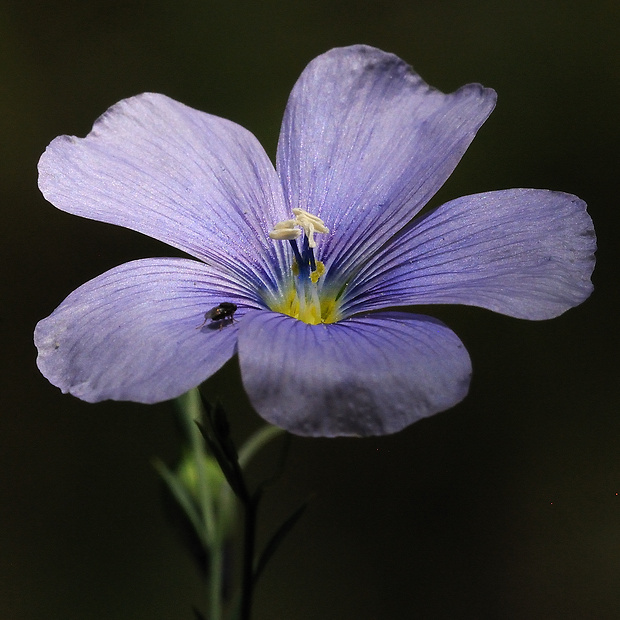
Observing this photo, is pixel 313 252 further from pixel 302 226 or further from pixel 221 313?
pixel 221 313

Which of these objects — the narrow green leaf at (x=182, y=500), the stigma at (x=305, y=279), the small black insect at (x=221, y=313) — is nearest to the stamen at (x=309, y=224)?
the stigma at (x=305, y=279)

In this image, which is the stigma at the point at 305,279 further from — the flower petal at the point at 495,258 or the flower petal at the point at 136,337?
the flower petal at the point at 136,337

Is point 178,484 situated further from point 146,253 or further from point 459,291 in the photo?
point 146,253

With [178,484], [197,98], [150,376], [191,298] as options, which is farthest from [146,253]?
[150,376]

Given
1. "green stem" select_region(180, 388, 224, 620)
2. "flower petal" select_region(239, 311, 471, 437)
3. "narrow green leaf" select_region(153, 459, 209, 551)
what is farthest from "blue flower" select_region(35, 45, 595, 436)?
"narrow green leaf" select_region(153, 459, 209, 551)

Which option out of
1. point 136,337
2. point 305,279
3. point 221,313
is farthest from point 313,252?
point 136,337

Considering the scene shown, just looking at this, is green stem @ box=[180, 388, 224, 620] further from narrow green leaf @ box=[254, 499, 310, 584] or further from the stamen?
the stamen

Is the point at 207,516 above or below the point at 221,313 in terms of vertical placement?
below
